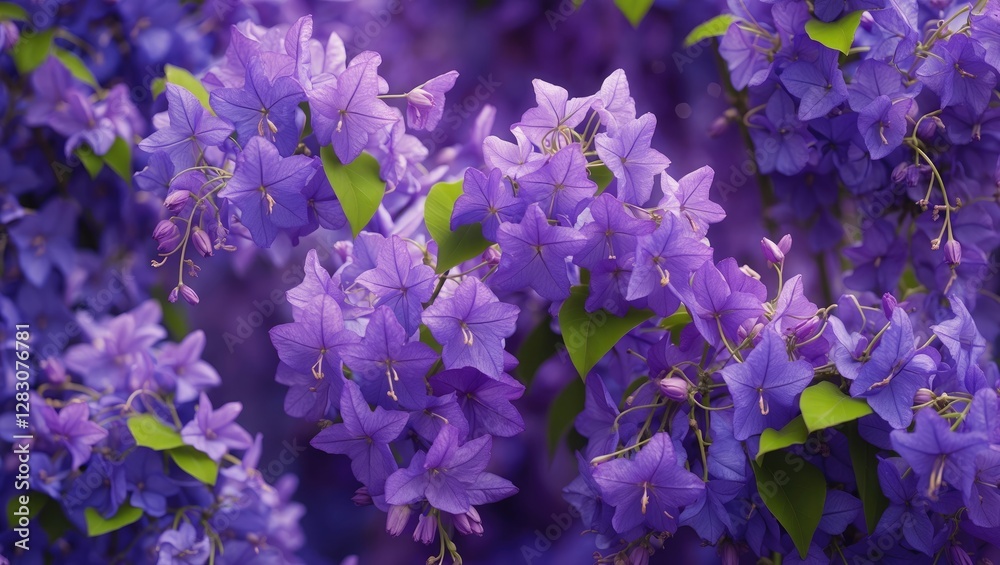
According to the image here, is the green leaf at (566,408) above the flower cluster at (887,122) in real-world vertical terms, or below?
below

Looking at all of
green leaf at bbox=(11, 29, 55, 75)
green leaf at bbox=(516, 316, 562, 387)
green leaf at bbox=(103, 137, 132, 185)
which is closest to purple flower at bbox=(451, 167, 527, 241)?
green leaf at bbox=(516, 316, 562, 387)

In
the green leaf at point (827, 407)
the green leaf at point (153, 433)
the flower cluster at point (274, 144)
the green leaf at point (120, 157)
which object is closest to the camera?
the green leaf at point (827, 407)

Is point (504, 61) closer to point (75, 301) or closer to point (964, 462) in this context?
point (75, 301)

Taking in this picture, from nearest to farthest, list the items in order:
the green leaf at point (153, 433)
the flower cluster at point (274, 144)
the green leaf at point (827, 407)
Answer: the green leaf at point (827, 407) < the flower cluster at point (274, 144) < the green leaf at point (153, 433)

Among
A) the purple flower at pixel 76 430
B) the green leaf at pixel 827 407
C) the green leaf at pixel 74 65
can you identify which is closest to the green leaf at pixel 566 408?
the green leaf at pixel 827 407

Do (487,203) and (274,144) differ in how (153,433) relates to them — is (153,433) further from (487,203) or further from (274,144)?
(487,203)

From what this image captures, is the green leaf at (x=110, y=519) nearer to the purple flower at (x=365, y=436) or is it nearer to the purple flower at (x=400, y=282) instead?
the purple flower at (x=365, y=436)
